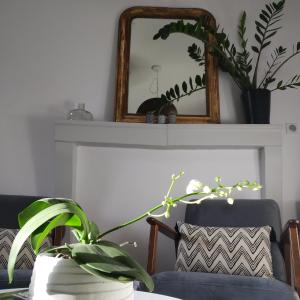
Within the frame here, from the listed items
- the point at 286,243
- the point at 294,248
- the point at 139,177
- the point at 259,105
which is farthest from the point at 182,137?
the point at 294,248

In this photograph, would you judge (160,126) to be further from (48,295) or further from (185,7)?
(48,295)

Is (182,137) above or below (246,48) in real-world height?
below

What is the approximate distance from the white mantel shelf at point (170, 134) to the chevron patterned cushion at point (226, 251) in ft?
2.23

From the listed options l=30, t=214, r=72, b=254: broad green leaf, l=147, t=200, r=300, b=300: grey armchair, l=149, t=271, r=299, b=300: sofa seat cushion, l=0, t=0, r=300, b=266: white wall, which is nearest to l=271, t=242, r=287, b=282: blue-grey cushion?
l=147, t=200, r=300, b=300: grey armchair

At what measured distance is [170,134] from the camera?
246 centimetres

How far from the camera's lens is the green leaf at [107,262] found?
0.62 m

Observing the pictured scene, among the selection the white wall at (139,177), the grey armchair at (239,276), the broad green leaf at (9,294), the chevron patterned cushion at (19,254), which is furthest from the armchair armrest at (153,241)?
the broad green leaf at (9,294)

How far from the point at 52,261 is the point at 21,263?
4.32ft

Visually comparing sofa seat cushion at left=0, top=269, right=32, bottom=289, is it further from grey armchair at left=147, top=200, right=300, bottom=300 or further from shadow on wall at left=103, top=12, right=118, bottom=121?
shadow on wall at left=103, top=12, right=118, bottom=121

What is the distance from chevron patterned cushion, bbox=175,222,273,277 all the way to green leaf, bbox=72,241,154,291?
1259 millimetres

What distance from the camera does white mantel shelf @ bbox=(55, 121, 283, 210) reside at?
245 centimetres

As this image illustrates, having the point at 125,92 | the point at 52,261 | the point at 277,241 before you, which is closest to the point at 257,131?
the point at 277,241

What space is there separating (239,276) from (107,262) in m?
1.11

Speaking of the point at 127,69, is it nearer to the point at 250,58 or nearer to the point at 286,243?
the point at 250,58
